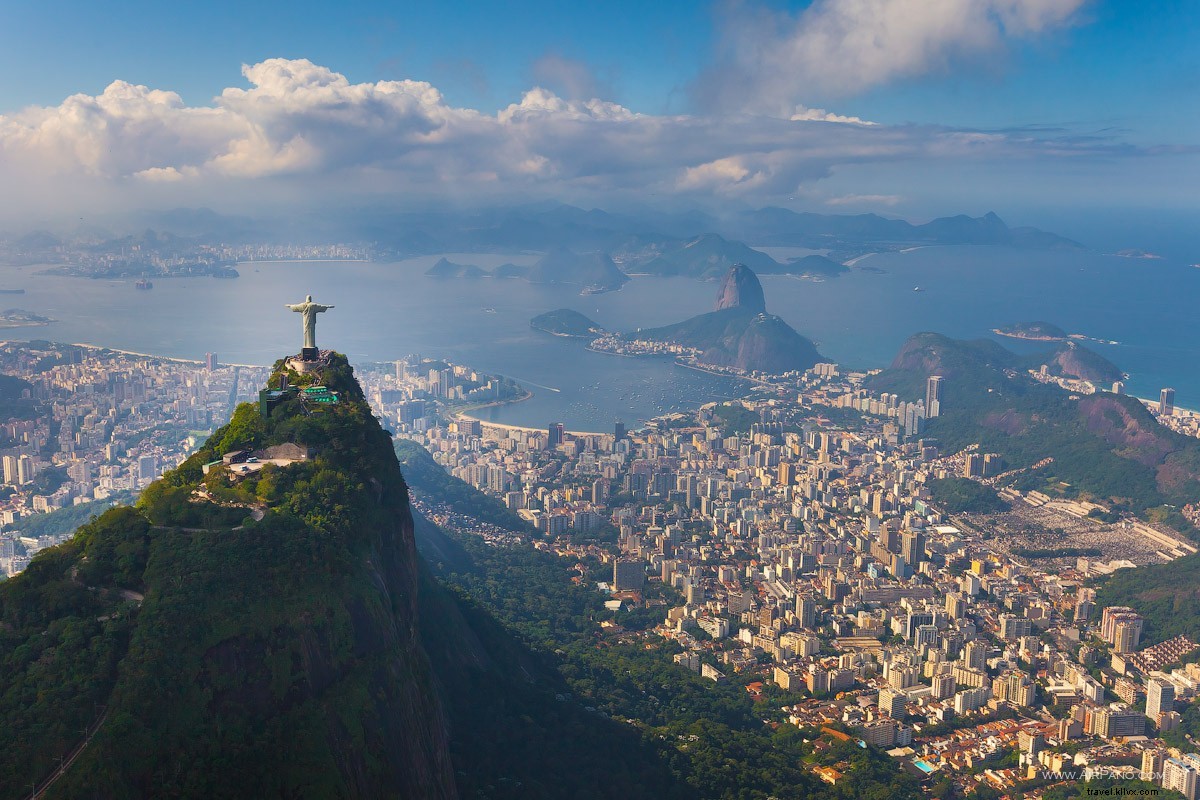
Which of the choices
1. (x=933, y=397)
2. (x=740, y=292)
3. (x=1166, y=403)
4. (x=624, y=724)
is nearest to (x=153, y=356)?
(x=933, y=397)

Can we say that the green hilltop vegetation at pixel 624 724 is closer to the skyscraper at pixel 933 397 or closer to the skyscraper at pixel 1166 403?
the skyscraper at pixel 933 397

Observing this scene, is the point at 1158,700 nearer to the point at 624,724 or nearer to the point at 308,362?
the point at 624,724

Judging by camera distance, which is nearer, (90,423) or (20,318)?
(90,423)

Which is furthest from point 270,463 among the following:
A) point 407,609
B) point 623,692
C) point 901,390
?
point 901,390

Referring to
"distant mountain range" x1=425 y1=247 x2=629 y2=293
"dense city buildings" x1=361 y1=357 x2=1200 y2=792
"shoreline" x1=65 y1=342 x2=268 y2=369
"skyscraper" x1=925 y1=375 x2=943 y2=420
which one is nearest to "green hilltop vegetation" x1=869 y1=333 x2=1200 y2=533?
"skyscraper" x1=925 y1=375 x2=943 y2=420

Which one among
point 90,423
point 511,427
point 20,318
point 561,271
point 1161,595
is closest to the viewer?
point 1161,595
